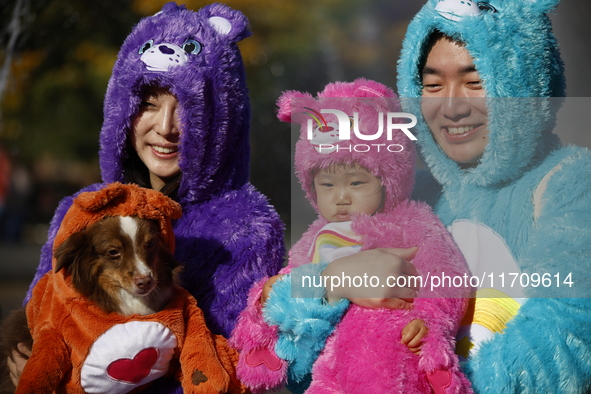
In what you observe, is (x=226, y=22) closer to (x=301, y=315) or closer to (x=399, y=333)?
(x=301, y=315)

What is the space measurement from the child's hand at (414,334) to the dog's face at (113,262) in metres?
0.74

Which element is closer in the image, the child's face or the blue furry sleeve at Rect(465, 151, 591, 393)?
the blue furry sleeve at Rect(465, 151, 591, 393)

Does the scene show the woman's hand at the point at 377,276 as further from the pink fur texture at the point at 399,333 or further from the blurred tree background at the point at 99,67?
the blurred tree background at the point at 99,67

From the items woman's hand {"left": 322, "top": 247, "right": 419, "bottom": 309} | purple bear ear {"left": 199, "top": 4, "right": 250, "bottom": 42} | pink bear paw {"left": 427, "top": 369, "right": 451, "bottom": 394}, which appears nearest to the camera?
pink bear paw {"left": 427, "top": 369, "right": 451, "bottom": 394}

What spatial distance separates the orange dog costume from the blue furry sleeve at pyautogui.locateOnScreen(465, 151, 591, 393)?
786 mm

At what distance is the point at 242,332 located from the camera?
218cm

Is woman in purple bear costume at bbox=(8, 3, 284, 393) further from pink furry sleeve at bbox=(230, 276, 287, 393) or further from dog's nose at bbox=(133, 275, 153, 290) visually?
dog's nose at bbox=(133, 275, 153, 290)

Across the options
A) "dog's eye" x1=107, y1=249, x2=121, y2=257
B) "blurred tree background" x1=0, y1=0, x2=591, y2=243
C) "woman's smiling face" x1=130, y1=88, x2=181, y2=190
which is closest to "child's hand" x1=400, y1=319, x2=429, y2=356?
"dog's eye" x1=107, y1=249, x2=121, y2=257

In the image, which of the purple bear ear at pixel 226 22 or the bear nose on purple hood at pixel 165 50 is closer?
the bear nose on purple hood at pixel 165 50

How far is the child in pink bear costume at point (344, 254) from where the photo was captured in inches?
75.4

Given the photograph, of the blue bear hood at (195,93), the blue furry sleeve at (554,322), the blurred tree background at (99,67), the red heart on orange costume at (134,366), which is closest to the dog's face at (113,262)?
the red heart on orange costume at (134,366)

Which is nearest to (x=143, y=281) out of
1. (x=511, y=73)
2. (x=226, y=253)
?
(x=226, y=253)

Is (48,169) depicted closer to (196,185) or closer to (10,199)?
(10,199)

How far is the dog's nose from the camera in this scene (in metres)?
2.03
